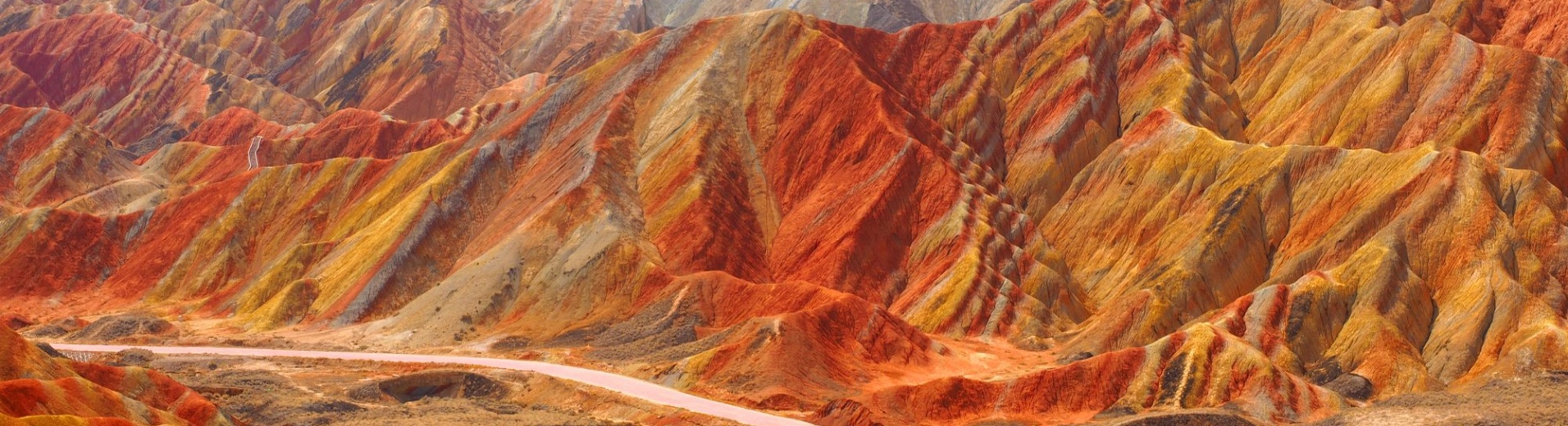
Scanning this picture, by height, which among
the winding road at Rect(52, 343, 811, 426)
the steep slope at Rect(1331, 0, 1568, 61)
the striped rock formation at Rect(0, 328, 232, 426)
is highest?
the steep slope at Rect(1331, 0, 1568, 61)

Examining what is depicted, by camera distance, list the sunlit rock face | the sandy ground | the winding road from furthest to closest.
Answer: the sunlit rock face < the winding road < the sandy ground

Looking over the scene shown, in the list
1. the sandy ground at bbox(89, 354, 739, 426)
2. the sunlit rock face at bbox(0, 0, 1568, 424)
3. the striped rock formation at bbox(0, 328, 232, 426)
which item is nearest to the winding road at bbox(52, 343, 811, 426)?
the sandy ground at bbox(89, 354, 739, 426)

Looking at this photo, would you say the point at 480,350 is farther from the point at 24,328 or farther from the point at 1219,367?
the point at 1219,367

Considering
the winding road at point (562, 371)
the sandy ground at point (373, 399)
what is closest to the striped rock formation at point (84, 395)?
the sandy ground at point (373, 399)

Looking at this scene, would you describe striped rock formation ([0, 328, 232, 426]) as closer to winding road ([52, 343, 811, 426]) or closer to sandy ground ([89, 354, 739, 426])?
sandy ground ([89, 354, 739, 426])

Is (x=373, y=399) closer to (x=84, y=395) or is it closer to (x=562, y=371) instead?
(x=562, y=371)

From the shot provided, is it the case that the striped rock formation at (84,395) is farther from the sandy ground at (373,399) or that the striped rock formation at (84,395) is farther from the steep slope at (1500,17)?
the steep slope at (1500,17)

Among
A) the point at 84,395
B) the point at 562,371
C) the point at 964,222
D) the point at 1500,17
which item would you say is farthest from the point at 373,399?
the point at 1500,17
